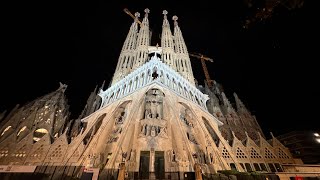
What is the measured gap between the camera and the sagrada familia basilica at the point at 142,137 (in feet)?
71.0

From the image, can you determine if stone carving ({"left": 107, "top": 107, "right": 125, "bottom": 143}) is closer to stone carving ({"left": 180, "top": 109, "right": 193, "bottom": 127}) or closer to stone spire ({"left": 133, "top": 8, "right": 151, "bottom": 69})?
stone spire ({"left": 133, "top": 8, "right": 151, "bottom": 69})

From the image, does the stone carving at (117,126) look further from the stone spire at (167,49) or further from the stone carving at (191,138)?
the stone spire at (167,49)

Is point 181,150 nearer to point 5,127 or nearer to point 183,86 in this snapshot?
point 183,86

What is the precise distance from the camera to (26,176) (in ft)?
29.7

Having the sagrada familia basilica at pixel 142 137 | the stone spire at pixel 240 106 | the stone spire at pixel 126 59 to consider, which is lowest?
the sagrada familia basilica at pixel 142 137

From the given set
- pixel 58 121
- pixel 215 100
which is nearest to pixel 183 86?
pixel 215 100

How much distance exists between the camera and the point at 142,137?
928 inches

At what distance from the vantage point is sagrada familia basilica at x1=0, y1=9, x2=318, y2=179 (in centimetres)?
2164

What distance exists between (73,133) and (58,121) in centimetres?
495

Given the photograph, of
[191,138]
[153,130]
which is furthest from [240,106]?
[153,130]

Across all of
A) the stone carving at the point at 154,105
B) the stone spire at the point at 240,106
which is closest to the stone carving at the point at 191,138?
the stone carving at the point at 154,105

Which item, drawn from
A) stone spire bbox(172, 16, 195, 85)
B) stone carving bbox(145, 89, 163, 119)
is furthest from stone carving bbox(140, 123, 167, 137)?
stone spire bbox(172, 16, 195, 85)

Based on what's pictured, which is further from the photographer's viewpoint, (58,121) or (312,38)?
(58,121)

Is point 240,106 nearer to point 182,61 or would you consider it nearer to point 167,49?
point 182,61
